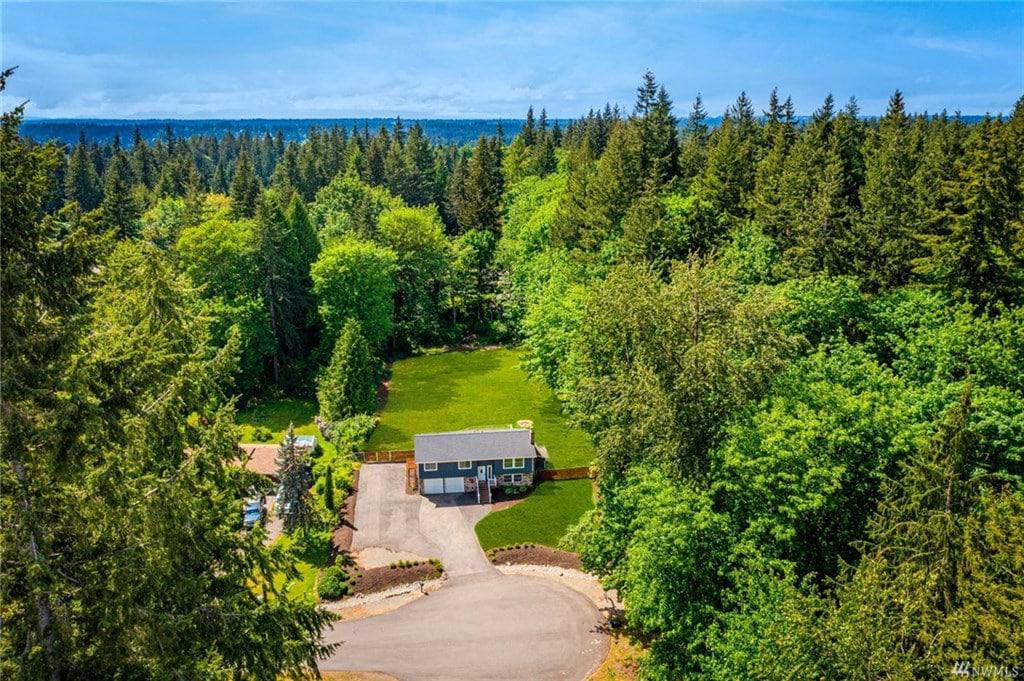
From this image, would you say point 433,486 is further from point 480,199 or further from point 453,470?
point 480,199

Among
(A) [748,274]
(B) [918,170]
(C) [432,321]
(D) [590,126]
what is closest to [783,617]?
(A) [748,274]

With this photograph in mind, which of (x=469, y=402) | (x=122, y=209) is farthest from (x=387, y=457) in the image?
(x=122, y=209)

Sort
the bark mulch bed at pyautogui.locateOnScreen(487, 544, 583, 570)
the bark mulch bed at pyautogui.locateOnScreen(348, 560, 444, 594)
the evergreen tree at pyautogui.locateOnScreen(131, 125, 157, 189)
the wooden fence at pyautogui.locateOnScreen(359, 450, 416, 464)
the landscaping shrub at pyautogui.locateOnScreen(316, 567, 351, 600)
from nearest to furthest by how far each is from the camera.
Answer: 1. the landscaping shrub at pyautogui.locateOnScreen(316, 567, 351, 600)
2. the bark mulch bed at pyautogui.locateOnScreen(348, 560, 444, 594)
3. the bark mulch bed at pyautogui.locateOnScreen(487, 544, 583, 570)
4. the wooden fence at pyautogui.locateOnScreen(359, 450, 416, 464)
5. the evergreen tree at pyautogui.locateOnScreen(131, 125, 157, 189)

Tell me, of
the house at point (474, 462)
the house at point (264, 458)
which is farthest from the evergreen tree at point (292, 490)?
the house at point (474, 462)

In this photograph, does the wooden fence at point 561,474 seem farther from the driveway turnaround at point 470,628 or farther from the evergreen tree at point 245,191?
the evergreen tree at point 245,191

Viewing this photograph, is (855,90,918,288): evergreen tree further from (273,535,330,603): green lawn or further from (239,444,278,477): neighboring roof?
(239,444,278,477): neighboring roof

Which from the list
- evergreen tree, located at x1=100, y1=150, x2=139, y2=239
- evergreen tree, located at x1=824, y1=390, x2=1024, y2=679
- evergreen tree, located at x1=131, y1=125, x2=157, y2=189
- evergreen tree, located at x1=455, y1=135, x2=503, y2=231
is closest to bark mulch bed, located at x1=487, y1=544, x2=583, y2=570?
evergreen tree, located at x1=824, y1=390, x2=1024, y2=679
